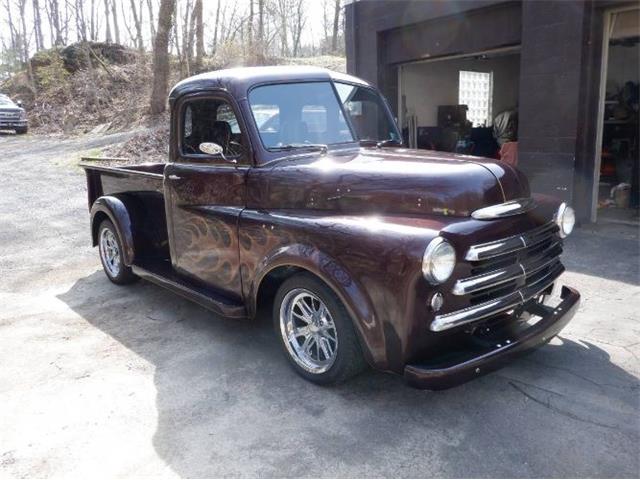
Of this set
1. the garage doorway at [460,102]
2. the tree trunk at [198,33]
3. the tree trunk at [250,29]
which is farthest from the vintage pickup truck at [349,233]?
the tree trunk at [250,29]

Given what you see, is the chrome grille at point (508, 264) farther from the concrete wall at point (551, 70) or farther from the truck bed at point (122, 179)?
the concrete wall at point (551, 70)

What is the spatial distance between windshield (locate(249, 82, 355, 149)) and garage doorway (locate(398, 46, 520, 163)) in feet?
22.1

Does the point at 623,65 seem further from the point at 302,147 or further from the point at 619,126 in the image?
the point at 302,147

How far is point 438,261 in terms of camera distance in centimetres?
286

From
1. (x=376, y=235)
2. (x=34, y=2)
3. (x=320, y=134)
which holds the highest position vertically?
(x=34, y=2)

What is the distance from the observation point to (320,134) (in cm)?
415

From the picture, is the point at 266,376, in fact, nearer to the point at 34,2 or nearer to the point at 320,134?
the point at 320,134

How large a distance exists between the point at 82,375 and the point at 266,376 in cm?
131

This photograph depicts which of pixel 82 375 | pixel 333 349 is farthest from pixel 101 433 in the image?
pixel 333 349

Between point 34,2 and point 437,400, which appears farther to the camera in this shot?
point 34,2

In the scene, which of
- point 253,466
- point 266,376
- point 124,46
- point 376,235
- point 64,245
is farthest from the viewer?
point 124,46

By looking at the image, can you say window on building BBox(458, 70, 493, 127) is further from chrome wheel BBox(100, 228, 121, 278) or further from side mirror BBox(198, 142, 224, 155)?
side mirror BBox(198, 142, 224, 155)

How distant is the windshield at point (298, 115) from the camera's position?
4.02 m

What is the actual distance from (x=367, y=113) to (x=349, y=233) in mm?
1756
